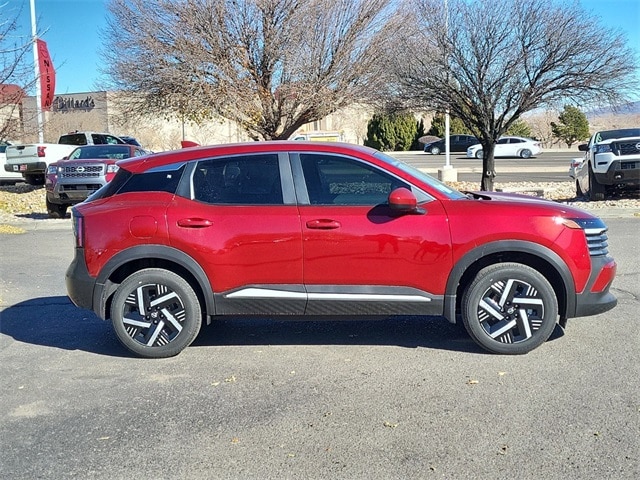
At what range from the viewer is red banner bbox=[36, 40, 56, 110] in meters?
21.7

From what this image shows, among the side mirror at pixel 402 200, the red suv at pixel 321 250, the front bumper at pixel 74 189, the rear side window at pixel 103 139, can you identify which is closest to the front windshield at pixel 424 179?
the red suv at pixel 321 250

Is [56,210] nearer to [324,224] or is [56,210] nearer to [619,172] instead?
[324,224]

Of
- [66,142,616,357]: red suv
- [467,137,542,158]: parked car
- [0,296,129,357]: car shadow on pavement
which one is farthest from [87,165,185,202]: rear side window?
[467,137,542,158]: parked car

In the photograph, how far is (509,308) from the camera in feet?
18.0

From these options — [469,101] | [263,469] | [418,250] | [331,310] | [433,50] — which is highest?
[433,50]

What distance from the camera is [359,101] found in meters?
19.2

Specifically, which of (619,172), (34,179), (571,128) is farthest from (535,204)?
(571,128)

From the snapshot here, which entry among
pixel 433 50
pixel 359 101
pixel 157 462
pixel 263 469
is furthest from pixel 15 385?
pixel 359 101

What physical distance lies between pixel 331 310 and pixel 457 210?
1268mm

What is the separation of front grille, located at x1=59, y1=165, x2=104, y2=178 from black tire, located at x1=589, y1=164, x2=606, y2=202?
1101 cm

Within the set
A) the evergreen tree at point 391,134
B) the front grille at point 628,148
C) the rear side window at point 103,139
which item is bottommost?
the front grille at point 628,148

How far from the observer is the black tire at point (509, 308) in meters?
5.46

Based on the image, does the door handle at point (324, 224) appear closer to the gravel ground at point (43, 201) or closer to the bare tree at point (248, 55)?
the gravel ground at point (43, 201)

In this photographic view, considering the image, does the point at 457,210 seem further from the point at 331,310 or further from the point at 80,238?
the point at 80,238
